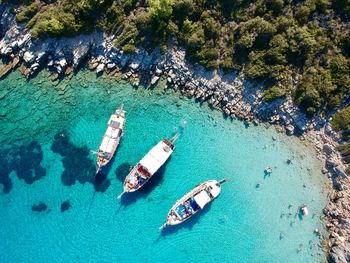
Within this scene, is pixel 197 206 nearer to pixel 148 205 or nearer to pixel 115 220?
pixel 148 205

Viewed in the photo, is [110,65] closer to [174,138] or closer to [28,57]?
[28,57]

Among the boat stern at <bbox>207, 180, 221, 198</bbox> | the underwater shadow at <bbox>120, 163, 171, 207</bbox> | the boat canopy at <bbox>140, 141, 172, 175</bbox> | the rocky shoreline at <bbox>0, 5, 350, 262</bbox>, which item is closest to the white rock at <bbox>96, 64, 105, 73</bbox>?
the rocky shoreline at <bbox>0, 5, 350, 262</bbox>

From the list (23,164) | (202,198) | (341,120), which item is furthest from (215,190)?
(23,164)

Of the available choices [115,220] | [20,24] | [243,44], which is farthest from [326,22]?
[20,24]

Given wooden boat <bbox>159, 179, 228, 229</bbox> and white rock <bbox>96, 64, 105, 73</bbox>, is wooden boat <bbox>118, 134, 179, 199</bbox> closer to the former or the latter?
wooden boat <bbox>159, 179, 228, 229</bbox>

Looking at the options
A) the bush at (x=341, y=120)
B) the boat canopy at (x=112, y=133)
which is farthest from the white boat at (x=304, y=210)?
the boat canopy at (x=112, y=133)
